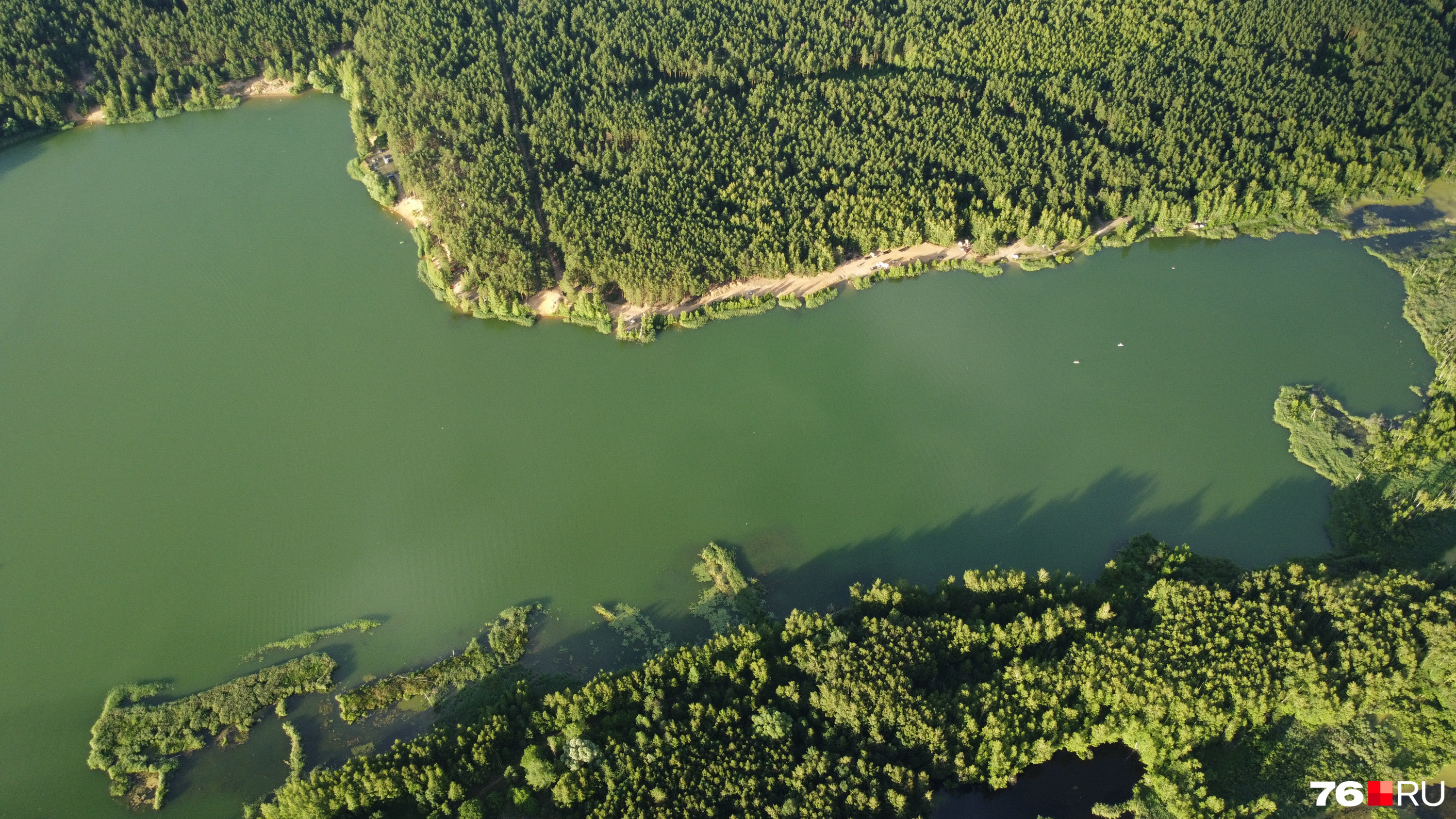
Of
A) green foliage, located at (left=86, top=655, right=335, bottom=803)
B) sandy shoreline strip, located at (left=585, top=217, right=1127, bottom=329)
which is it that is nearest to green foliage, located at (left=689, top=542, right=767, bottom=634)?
sandy shoreline strip, located at (left=585, top=217, right=1127, bottom=329)

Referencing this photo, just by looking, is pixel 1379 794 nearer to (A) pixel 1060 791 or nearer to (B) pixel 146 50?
(A) pixel 1060 791

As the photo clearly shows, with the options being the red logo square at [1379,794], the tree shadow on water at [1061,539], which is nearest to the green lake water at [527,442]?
the tree shadow on water at [1061,539]

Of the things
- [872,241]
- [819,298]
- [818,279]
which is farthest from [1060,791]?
[872,241]

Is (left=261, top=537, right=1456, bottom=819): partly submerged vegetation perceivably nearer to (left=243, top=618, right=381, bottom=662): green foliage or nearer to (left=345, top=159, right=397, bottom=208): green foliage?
(left=243, top=618, right=381, bottom=662): green foliage

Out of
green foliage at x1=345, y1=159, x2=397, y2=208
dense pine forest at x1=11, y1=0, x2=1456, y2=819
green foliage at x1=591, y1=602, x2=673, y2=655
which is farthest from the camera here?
green foliage at x1=345, y1=159, x2=397, y2=208

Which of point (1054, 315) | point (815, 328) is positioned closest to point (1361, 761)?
point (1054, 315)

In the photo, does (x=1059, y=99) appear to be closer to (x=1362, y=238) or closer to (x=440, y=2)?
(x=1362, y=238)
